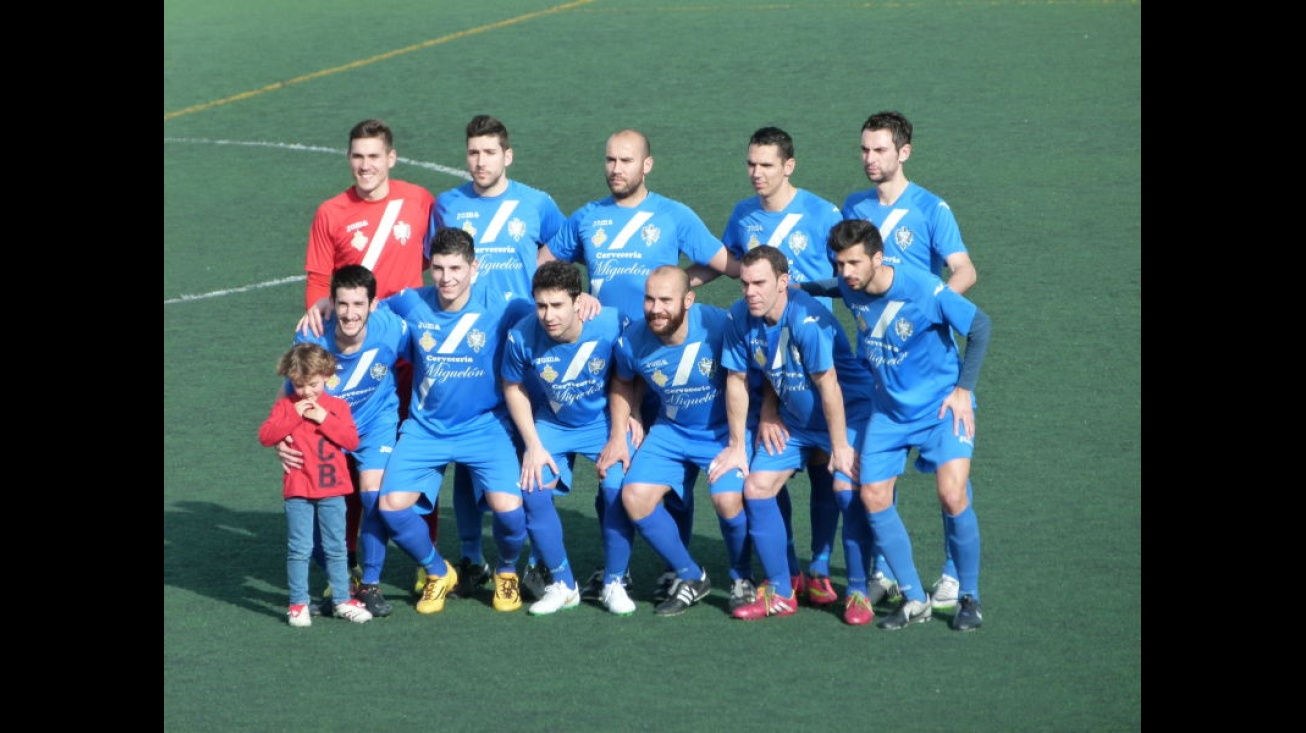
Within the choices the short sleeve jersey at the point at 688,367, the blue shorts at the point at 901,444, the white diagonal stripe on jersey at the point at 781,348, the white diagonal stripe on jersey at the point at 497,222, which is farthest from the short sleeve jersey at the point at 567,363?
the blue shorts at the point at 901,444

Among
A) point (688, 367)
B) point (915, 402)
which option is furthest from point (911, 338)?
point (688, 367)

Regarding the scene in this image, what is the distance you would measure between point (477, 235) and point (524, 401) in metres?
1.01

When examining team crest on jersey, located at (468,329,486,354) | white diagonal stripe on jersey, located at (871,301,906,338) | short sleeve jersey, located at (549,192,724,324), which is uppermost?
short sleeve jersey, located at (549,192,724,324)

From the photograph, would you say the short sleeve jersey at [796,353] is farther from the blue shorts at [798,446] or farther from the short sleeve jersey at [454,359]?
the short sleeve jersey at [454,359]

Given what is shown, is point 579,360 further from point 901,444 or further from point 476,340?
point 901,444

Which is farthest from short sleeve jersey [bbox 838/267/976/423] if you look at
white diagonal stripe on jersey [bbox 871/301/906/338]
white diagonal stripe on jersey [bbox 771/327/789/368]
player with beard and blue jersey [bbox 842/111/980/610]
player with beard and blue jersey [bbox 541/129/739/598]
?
player with beard and blue jersey [bbox 541/129/739/598]

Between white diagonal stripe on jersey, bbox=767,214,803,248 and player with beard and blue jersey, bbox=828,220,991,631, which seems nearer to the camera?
player with beard and blue jersey, bbox=828,220,991,631

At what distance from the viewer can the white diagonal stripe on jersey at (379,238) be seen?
31.2ft

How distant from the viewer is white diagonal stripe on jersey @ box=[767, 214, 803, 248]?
9.34 metres

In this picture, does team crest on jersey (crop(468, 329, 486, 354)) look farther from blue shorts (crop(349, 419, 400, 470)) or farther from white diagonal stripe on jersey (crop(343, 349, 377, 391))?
blue shorts (crop(349, 419, 400, 470))

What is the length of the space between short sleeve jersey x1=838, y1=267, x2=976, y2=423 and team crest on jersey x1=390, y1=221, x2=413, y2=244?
2263mm

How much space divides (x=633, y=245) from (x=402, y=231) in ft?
3.79

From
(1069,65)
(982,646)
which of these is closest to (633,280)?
(982,646)

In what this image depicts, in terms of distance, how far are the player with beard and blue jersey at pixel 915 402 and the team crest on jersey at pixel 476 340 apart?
5.61ft
